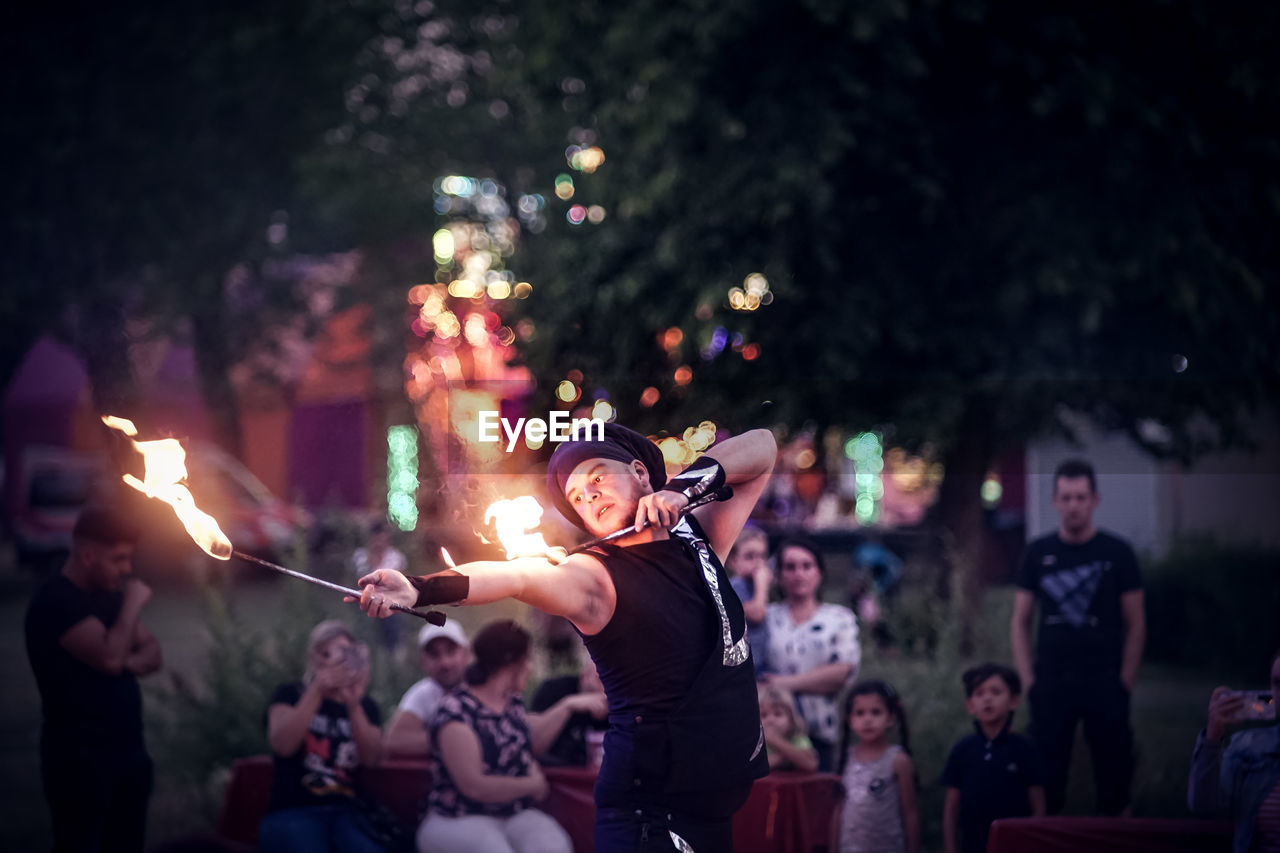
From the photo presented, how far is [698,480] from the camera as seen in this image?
3512 millimetres

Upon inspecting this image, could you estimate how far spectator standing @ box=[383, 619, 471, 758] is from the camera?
5.93m

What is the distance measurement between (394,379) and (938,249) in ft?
67.4

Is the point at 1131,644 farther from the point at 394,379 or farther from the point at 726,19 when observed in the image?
the point at 394,379

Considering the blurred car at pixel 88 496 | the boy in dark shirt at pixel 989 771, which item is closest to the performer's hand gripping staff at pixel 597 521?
the boy in dark shirt at pixel 989 771

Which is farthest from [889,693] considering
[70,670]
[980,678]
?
[70,670]

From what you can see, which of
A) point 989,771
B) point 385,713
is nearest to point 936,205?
point 385,713

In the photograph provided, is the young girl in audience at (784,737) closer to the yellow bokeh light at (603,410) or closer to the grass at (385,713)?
the grass at (385,713)

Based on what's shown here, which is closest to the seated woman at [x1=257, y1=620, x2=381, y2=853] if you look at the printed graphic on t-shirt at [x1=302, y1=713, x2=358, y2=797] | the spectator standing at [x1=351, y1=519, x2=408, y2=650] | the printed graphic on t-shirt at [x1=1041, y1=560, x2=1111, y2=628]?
the printed graphic on t-shirt at [x1=302, y1=713, x2=358, y2=797]

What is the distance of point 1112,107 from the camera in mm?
9664

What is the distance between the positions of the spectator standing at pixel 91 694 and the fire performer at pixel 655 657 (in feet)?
8.70

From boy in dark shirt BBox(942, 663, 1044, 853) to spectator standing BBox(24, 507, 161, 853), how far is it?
3552mm

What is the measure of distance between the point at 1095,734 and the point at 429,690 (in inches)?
135

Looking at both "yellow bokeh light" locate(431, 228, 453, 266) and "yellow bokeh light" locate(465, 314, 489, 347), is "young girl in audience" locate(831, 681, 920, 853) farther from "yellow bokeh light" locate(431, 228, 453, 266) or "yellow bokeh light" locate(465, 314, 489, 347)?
"yellow bokeh light" locate(465, 314, 489, 347)

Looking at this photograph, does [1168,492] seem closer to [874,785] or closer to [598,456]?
[874,785]
